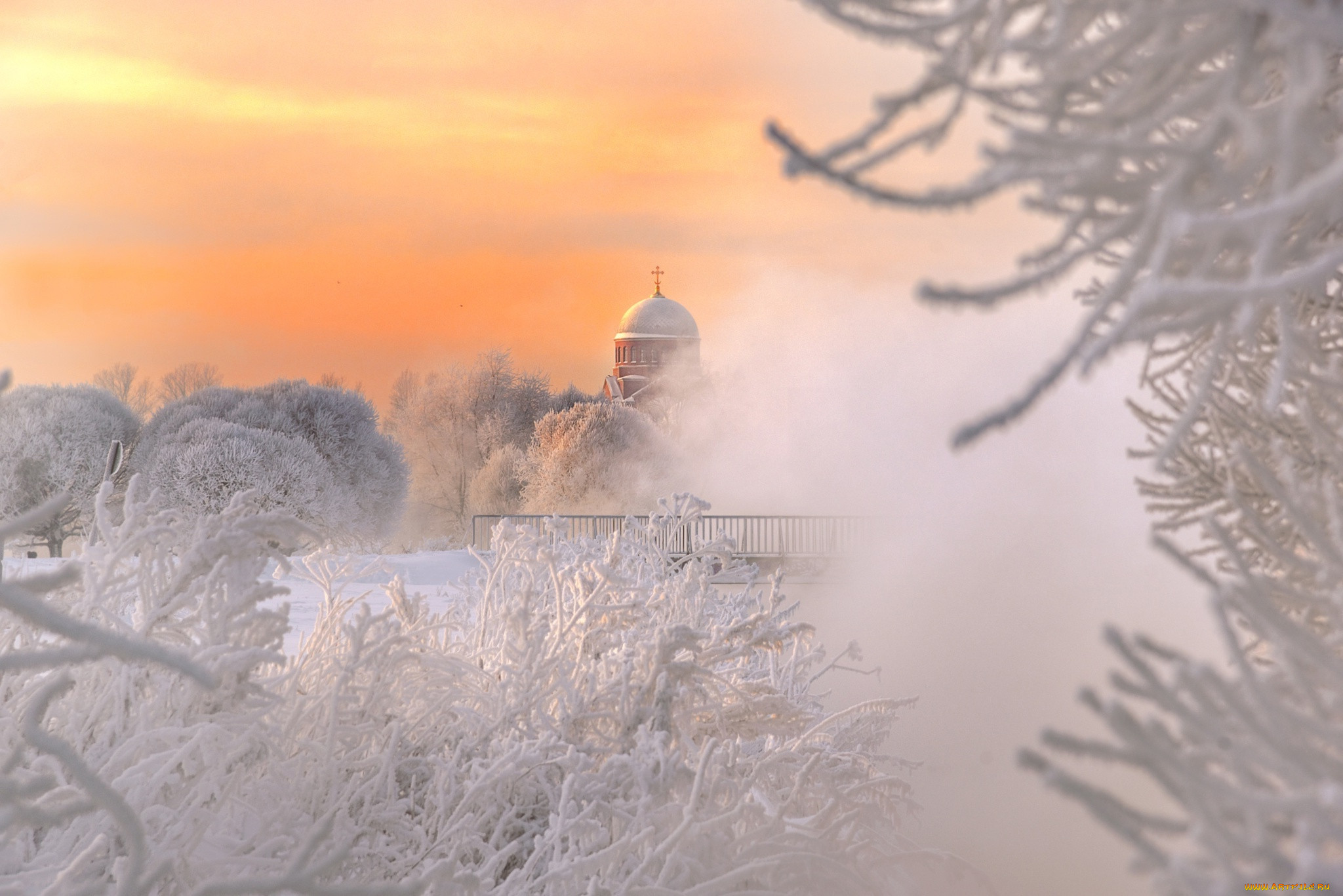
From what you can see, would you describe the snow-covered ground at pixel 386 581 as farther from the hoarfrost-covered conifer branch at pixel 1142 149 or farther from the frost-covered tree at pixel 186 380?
the frost-covered tree at pixel 186 380

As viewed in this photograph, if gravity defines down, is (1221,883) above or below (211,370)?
below

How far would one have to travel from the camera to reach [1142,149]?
1160mm

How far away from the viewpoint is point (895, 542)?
84.5 ft

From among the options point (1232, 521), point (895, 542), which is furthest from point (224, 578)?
point (895, 542)

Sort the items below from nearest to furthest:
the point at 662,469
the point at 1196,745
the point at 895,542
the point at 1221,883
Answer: the point at 1221,883
the point at 1196,745
the point at 895,542
the point at 662,469

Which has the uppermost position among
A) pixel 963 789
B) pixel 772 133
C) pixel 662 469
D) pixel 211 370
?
pixel 211 370

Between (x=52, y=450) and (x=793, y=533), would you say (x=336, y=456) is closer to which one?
(x=52, y=450)

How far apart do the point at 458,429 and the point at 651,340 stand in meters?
27.3

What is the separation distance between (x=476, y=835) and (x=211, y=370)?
40.5 meters

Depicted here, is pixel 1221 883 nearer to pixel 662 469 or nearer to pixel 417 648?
pixel 417 648

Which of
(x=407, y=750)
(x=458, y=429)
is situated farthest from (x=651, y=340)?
(x=407, y=750)

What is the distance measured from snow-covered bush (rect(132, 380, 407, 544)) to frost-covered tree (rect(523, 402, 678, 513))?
7047 millimetres

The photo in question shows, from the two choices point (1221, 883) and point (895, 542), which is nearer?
point (1221, 883)

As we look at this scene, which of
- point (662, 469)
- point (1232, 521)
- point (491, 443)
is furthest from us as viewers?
point (491, 443)
